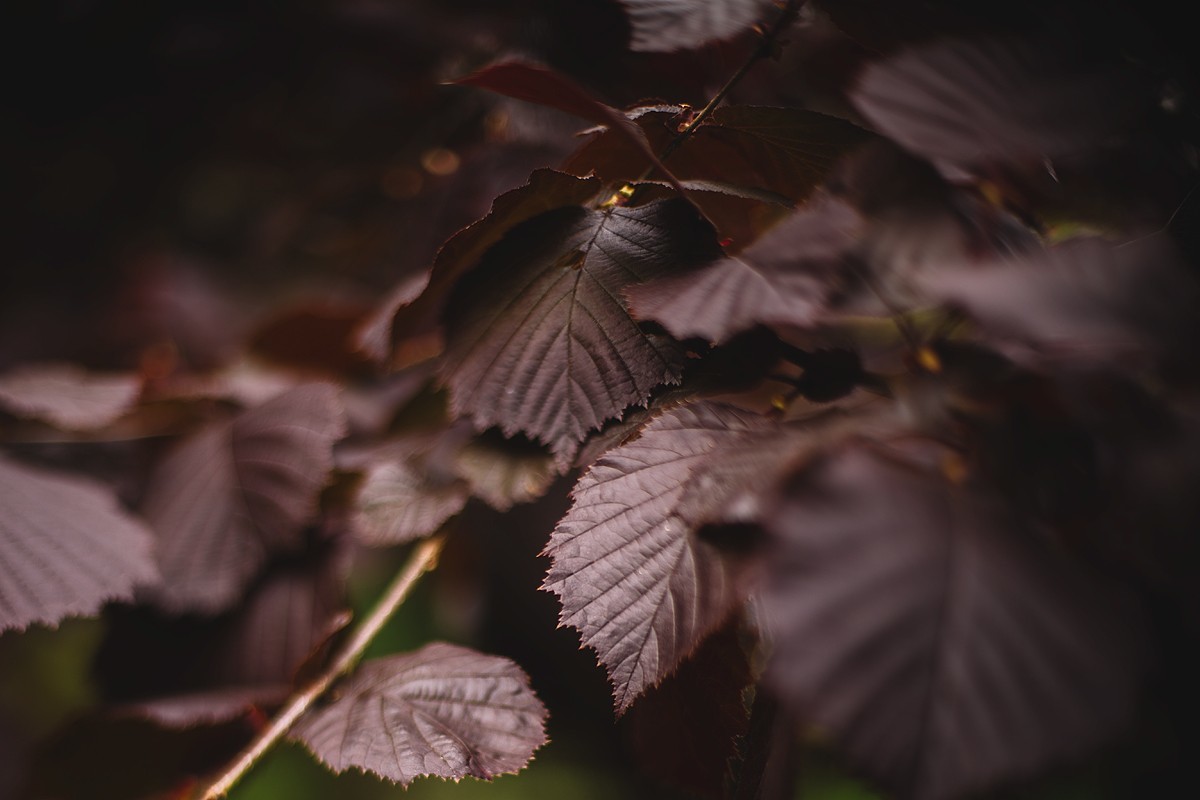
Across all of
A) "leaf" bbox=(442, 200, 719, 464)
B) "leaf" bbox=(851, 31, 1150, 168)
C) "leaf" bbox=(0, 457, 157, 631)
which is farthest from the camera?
"leaf" bbox=(0, 457, 157, 631)

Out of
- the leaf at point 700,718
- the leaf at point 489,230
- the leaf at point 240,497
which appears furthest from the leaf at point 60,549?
the leaf at point 700,718

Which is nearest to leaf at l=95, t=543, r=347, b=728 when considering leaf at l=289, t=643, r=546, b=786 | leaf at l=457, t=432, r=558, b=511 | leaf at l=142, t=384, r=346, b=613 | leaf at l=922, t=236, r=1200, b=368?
leaf at l=142, t=384, r=346, b=613

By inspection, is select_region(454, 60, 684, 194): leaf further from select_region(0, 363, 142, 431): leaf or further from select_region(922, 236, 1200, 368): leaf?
select_region(0, 363, 142, 431): leaf

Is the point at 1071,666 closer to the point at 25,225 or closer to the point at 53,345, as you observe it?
the point at 53,345

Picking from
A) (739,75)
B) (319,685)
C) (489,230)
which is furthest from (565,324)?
(319,685)

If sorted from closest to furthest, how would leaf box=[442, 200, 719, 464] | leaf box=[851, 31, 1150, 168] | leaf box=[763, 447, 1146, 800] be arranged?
leaf box=[763, 447, 1146, 800] → leaf box=[851, 31, 1150, 168] → leaf box=[442, 200, 719, 464]

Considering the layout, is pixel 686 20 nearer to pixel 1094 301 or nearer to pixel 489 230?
pixel 489 230

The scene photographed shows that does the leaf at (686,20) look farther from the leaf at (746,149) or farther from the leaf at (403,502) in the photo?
the leaf at (403,502)
